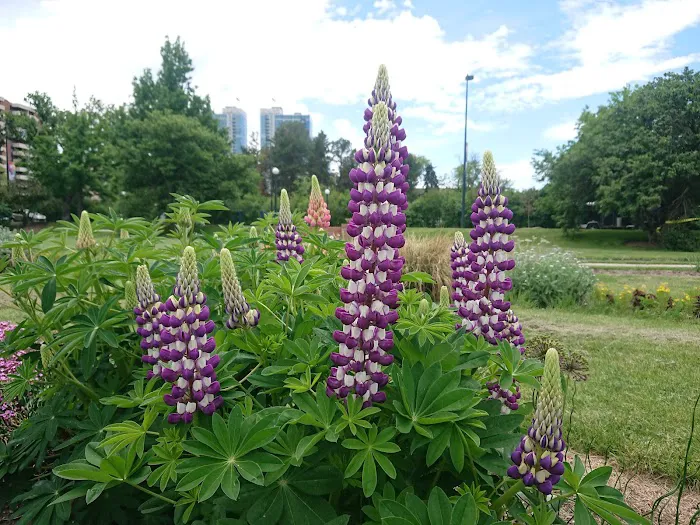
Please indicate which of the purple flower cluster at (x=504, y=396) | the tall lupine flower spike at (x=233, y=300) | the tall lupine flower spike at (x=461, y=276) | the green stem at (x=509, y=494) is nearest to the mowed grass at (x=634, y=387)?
the purple flower cluster at (x=504, y=396)

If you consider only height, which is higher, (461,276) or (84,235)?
(84,235)

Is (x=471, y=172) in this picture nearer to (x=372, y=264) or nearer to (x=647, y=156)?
(x=647, y=156)

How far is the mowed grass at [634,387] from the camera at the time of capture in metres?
3.54

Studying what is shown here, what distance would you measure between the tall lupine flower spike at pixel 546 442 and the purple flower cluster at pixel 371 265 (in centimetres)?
48

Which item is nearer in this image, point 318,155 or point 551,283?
point 551,283

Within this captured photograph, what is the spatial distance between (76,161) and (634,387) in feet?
156

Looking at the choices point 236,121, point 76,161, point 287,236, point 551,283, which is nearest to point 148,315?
point 287,236

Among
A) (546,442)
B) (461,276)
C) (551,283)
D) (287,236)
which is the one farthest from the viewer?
(551,283)

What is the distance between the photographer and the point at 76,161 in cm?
4231

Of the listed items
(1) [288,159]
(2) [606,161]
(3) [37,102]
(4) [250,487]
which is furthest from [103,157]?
(4) [250,487]

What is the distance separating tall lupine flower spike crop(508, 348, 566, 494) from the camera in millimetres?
1393

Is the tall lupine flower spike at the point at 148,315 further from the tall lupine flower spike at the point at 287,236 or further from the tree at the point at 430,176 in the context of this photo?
the tree at the point at 430,176

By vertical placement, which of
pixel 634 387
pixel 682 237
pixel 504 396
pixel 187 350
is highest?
pixel 187 350

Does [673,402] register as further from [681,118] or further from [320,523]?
[681,118]
